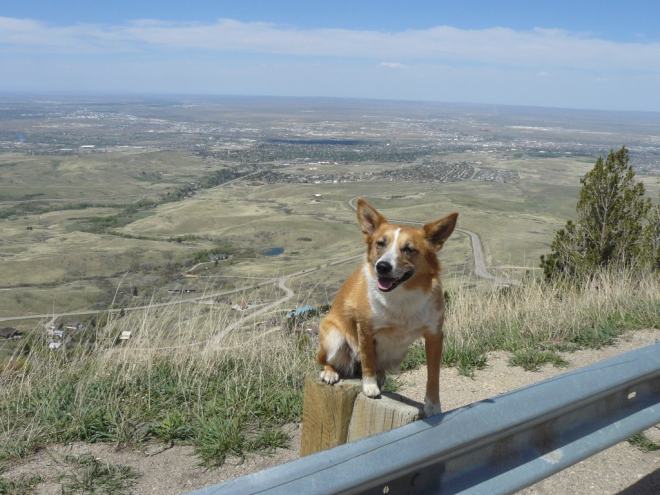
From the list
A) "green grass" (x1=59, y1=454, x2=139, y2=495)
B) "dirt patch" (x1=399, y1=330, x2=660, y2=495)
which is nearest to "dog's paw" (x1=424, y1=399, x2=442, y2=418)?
"dirt patch" (x1=399, y1=330, x2=660, y2=495)

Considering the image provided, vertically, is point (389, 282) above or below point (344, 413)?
above

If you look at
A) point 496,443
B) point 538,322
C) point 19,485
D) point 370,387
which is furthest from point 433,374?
point 538,322

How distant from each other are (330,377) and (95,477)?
1561 mm

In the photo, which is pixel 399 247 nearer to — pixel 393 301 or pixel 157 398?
pixel 393 301

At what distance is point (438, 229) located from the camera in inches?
116

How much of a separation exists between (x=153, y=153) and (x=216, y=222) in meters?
72.8

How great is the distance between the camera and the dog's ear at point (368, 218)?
301 centimetres

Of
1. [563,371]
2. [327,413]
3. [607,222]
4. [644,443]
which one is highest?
[327,413]

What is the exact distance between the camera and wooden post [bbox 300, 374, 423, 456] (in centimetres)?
251

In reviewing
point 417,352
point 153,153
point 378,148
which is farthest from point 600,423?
point 378,148

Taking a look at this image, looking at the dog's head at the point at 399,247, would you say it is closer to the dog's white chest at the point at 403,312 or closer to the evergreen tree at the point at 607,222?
the dog's white chest at the point at 403,312

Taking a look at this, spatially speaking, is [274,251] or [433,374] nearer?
[433,374]

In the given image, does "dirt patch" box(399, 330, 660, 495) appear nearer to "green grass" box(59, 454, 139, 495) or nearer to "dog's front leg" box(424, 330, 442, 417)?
"dog's front leg" box(424, 330, 442, 417)

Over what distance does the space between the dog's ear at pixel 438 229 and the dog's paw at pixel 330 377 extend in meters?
0.78
